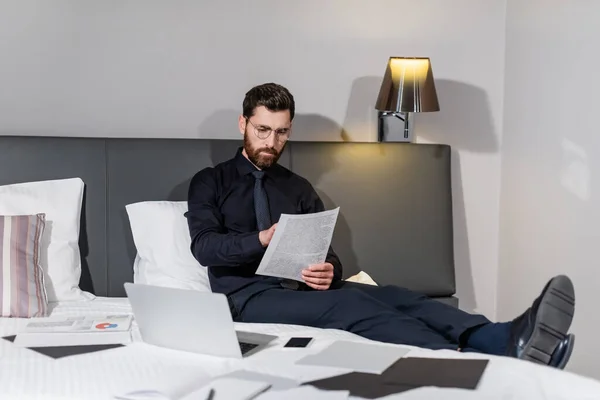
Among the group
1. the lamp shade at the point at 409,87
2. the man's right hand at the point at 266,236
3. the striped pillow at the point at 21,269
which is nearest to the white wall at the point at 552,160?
the lamp shade at the point at 409,87

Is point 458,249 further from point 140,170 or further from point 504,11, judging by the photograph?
point 140,170

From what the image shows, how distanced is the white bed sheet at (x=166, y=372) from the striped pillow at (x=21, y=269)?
0.42 meters

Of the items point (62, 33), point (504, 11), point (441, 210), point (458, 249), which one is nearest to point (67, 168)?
point (62, 33)

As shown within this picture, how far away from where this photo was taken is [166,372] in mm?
2146

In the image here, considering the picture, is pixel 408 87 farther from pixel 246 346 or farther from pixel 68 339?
pixel 68 339

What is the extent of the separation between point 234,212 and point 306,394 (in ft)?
4.08

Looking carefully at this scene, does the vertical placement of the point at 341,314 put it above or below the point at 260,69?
below

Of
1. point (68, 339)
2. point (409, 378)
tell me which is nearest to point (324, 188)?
point (68, 339)

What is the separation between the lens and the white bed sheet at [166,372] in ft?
6.47

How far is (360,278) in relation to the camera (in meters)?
3.34

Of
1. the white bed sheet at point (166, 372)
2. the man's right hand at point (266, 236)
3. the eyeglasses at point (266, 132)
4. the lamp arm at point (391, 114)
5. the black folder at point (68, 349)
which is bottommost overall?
the black folder at point (68, 349)

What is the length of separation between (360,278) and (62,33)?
5.01 ft

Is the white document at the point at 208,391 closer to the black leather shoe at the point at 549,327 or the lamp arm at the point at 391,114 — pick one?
the black leather shoe at the point at 549,327

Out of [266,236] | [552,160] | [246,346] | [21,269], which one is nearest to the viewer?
[246,346]
